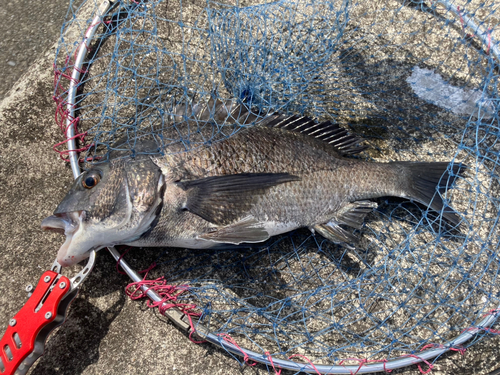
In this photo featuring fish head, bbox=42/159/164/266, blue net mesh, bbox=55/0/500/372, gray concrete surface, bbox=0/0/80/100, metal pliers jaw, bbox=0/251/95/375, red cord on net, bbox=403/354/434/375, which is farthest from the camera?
gray concrete surface, bbox=0/0/80/100

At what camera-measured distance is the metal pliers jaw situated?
2.00 meters

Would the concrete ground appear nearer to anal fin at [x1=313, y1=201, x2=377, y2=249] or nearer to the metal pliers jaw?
the metal pliers jaw

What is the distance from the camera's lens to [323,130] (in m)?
2.54

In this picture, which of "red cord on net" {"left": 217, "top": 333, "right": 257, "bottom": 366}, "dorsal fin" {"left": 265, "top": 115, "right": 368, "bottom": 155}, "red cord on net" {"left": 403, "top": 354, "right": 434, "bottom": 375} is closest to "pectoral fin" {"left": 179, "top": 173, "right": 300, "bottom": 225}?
"dorsal fin" {"left": 265, "top": 115, "right": 368, "bottom": 155}

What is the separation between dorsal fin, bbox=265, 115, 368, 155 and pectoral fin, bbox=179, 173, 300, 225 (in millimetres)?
423

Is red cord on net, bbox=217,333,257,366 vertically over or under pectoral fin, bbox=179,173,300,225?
under

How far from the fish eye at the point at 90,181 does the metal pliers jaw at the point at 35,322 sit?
0.47m

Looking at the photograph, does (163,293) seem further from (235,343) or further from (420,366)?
(420,366)

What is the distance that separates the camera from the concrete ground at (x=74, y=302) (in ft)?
7.59

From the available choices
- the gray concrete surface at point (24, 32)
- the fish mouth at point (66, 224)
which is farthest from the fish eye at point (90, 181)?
the gray concrete surface at point (24, 32)

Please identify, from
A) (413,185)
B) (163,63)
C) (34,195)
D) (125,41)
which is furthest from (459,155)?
(34,195)

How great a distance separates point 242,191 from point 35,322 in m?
1.38

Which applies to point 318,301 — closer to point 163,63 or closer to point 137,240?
point 137,240

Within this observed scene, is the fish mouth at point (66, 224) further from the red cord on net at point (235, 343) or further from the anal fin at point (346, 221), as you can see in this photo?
the anal fin at point (346, 221)
